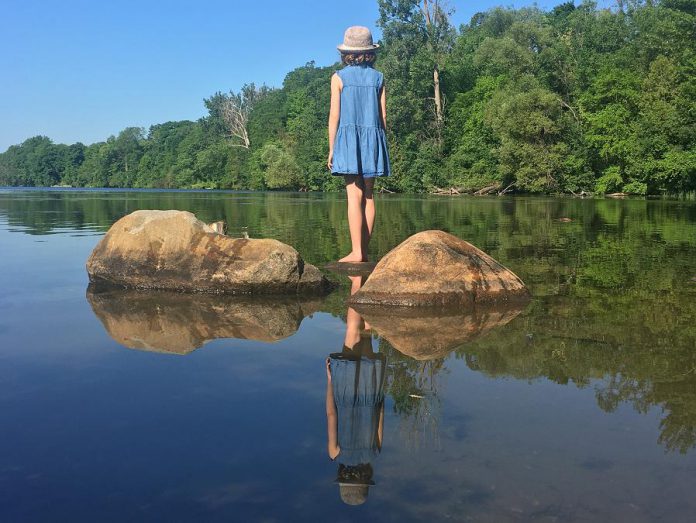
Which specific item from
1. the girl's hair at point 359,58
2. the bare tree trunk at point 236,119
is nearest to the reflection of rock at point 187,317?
the girl's hair at point 359,58

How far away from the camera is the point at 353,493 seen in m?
1.83

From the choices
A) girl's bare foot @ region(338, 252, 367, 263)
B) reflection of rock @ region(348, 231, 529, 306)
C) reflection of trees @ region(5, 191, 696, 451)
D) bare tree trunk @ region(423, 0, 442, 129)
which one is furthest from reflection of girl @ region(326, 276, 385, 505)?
bare tree trunk @ region(423, 0, 442, 129)

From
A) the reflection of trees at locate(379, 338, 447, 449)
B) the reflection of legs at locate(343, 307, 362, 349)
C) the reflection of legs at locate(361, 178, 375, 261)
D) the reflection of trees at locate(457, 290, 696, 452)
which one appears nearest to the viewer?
the reflection of trees at locate(379, 338, 447, 449)

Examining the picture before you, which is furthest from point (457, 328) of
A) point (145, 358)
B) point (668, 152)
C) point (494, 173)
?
point (494, 173)

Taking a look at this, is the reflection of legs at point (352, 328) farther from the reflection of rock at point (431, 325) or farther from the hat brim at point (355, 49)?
the hat brim at point (355, 49)

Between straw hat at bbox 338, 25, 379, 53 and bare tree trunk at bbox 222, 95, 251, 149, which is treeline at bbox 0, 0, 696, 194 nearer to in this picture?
bare tree trunk at bbox 222, 95, 251, 149

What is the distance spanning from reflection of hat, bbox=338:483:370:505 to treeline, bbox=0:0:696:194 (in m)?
33.6

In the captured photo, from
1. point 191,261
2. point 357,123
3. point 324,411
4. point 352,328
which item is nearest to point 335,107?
point 357,123

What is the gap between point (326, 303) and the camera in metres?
4.98

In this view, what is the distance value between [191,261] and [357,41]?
274cm

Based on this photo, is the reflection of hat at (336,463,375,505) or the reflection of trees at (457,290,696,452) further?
the reflection of trees at (457,290,696,452)

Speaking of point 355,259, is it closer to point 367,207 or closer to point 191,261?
point 367,207

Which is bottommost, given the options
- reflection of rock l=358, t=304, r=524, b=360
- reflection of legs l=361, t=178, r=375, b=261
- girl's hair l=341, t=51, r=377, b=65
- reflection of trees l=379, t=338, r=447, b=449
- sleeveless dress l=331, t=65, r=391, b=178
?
reflection of trees l=379, t=338, r=447, b=449

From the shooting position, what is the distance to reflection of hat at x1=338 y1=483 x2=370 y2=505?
178 cm
